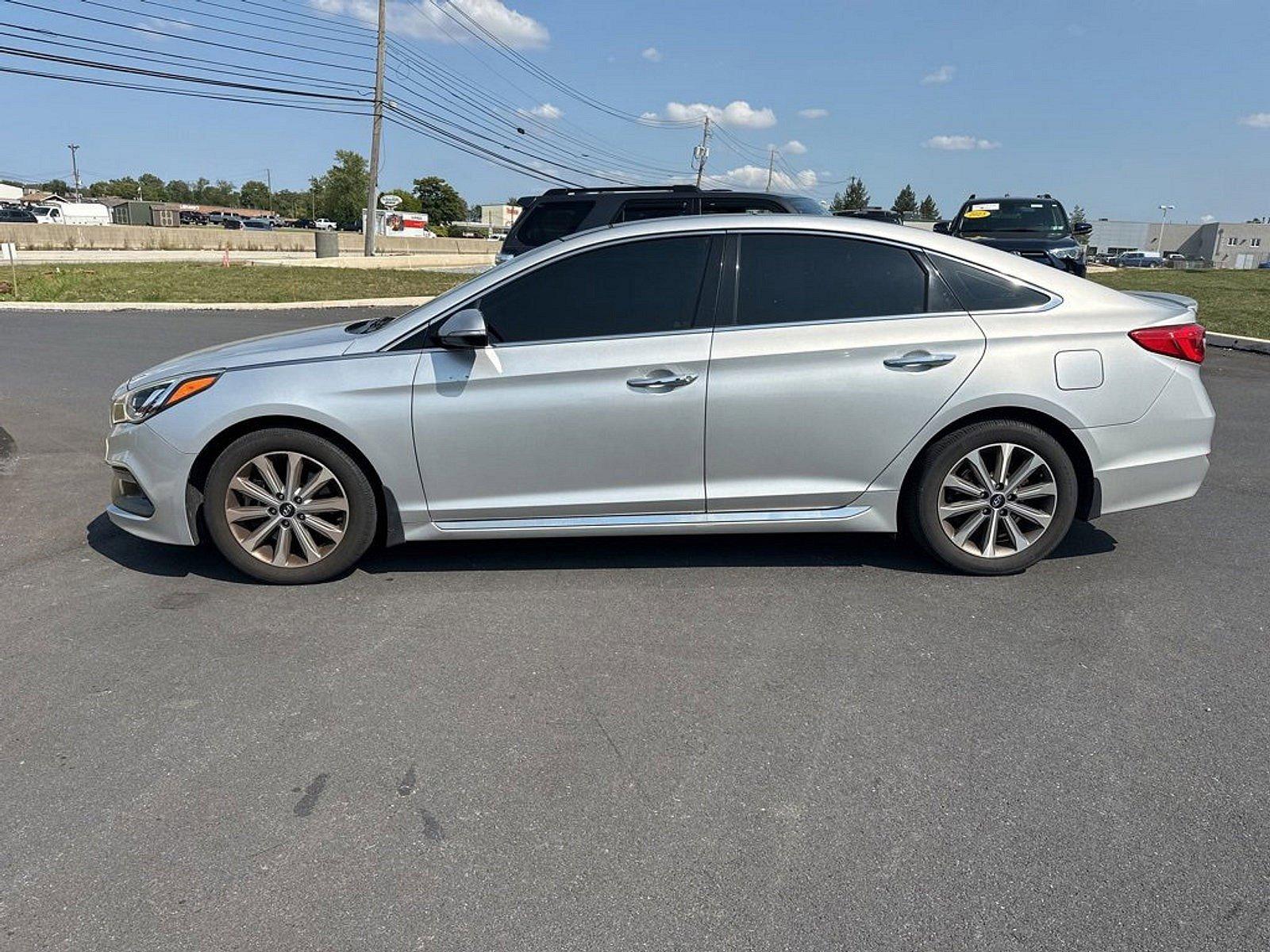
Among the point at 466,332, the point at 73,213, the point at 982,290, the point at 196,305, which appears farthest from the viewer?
the point at 73,213

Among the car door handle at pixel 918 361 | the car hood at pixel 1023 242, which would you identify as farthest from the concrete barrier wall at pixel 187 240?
the car door handle at pixel 918 361

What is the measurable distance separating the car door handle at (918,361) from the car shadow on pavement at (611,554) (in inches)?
39.9

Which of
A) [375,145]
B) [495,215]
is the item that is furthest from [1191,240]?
[375,145]

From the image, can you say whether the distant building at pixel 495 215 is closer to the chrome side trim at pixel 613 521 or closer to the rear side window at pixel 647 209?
the rear side window at pixel 647 209

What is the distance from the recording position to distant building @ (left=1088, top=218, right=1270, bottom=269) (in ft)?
342

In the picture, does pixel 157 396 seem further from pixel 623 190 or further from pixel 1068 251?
pixel 1068 251

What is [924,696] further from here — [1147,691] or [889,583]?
[889,583]

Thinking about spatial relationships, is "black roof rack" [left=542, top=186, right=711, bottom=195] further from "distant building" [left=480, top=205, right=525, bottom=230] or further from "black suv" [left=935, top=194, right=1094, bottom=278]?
"distant building" [left=480, top=205, right=525, bottom=230]

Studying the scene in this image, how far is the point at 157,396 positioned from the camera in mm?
4348

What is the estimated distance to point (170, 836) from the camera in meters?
2.62

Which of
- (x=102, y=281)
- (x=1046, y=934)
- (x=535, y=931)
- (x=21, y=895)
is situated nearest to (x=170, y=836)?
(x=21, y=895)

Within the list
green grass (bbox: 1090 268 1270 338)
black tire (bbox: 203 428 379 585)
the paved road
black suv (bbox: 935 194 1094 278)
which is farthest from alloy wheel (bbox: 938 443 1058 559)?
green grass (bbox: 1090 268 1270 338)

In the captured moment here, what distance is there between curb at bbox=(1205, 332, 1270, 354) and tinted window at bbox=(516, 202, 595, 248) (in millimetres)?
8840

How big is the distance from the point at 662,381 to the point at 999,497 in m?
1.67
